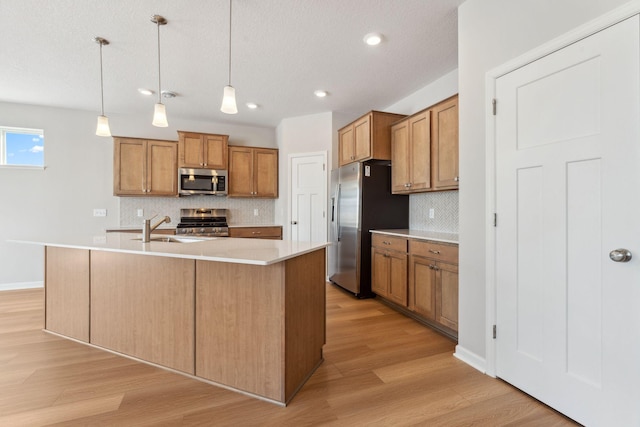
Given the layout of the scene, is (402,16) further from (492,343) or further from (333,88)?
(492,343)

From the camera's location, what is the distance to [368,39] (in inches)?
106

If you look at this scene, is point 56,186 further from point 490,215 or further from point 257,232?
point 490,215

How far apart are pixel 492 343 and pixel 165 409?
210 cm

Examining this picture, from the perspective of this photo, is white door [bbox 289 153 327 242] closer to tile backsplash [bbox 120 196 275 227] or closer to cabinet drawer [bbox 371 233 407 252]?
tile backsplash [bbox 120 196 275 227]

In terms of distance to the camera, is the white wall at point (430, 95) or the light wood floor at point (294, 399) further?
the white wall at point (430, 95)

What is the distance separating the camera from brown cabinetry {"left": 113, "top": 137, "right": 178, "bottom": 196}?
14.8ft

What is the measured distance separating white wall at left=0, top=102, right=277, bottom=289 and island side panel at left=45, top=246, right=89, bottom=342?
227 cm

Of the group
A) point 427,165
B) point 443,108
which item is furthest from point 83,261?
point 443,108

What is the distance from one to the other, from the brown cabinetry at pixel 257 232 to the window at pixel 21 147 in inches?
118

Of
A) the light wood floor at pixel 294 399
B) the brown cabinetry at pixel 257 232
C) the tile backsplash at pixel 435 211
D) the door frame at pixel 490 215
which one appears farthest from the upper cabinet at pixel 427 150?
the brown cabinetry at pixel 257 232

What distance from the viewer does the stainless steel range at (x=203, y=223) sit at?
4.73 metres

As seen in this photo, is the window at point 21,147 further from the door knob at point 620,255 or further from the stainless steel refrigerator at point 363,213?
the door knob at point 620,255

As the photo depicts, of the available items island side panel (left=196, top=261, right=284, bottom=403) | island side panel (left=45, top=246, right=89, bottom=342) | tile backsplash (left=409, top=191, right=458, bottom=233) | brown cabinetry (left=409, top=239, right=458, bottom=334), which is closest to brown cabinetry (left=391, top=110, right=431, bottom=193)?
tile backsplash (left=409, top=191, right=458, bottom=233)

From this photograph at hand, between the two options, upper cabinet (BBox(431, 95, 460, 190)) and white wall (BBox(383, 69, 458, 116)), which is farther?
white wall (BBox(383, 69, 458, 116))
